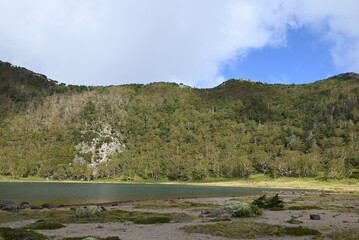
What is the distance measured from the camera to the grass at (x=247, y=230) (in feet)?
71.3

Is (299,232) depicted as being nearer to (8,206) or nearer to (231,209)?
(231,209)

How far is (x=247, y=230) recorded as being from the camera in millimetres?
23016

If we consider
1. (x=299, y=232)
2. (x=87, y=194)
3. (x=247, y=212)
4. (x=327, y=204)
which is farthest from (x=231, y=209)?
(x=87, y=194)

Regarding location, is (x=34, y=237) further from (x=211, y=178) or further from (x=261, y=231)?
(x=211, y=178)

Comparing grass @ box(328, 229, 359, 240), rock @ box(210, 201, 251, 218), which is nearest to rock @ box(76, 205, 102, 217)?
rock @ box(210, 201, 251, 218)

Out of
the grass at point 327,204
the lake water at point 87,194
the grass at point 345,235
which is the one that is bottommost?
the lake water at point 87,194

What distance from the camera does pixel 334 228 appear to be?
24422 millimetres

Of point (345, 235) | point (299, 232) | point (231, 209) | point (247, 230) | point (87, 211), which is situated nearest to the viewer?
Result: point (345, 235)

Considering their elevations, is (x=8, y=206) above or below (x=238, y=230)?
below

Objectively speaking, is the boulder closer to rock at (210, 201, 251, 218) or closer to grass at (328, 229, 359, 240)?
rock at (210, 201, 251, 218)

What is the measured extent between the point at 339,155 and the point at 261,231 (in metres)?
180

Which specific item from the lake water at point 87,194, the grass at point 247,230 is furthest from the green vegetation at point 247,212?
the lake water at point 87,194

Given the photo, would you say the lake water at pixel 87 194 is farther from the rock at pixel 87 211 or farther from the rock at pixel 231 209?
the rock at pixel 231 209

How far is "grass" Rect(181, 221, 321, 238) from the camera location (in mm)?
21723
